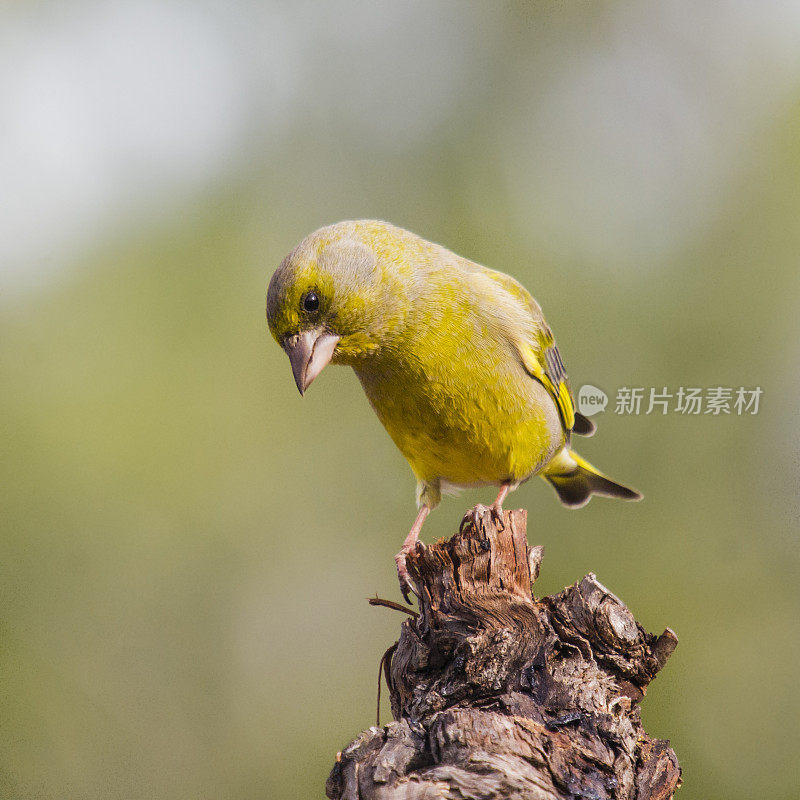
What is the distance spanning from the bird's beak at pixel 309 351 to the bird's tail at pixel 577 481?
1681 mm

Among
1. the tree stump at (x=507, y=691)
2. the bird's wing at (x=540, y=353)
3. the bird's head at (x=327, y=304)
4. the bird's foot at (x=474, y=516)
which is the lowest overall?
the tree stump at (x=507, y=691)

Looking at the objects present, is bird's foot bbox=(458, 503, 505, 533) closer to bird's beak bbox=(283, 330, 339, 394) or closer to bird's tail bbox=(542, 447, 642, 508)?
bird's beak bbox=(283, 330, 339, 394)

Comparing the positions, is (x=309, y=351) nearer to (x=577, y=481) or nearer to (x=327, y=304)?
(x=327, y=304)

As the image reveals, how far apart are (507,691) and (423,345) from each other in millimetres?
1494

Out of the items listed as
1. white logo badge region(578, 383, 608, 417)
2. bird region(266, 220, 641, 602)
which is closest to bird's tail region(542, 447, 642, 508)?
bird region(266, 220, 641, 602)

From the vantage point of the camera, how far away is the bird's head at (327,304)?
340 centimetres

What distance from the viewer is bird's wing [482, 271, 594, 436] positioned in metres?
3.89

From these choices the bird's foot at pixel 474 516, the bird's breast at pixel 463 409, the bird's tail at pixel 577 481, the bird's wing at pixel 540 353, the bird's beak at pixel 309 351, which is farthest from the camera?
the bird's tail at pixel 577 481

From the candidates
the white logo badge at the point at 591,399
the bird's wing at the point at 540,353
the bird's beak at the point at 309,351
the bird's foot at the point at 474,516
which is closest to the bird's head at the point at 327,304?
the bird's beak at the point at 309,351

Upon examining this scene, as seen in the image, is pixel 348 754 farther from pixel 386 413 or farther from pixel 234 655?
pixel 234 655

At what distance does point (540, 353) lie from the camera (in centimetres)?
409

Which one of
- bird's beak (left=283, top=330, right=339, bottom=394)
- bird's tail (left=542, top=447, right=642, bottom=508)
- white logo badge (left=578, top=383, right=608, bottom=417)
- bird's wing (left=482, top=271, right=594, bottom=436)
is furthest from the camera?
white logo badge (left=578, top=383, right=608, bottom=417)

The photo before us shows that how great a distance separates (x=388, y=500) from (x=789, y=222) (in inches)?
170

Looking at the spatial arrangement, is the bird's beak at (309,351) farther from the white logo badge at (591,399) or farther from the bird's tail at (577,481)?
the white logo badge at (591,399)
